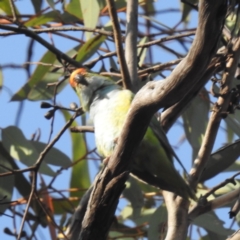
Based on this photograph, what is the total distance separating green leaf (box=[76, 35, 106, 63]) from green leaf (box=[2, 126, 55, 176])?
49cm

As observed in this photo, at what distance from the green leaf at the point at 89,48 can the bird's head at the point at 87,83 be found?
303 mm

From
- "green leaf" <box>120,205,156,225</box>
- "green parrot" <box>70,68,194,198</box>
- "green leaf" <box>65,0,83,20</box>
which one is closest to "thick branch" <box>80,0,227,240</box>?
"green parrot" <box>70,68,194,198</box>

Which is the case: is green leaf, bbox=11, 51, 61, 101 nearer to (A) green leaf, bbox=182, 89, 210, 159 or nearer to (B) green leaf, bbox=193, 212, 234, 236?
(A) green leaf, bbox=182, 89, 210, 159

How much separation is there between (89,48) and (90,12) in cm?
26

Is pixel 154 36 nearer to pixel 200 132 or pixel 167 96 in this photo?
pixel 200 132

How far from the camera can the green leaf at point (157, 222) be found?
10.8 ft

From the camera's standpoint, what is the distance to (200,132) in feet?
11.7

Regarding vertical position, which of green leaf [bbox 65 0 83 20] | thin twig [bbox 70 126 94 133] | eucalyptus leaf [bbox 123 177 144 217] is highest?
green leaf [bbox 65 0 83 20]

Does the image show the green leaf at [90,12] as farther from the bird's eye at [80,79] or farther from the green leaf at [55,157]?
the green leaf at [55,157]

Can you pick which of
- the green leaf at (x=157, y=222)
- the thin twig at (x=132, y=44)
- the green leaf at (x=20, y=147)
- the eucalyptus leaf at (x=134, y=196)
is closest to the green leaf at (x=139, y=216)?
the eucalyptus leaf at (x=134, y=196)

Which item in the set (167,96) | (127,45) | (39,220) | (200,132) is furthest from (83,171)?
(167,96)

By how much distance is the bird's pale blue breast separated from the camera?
281 cm

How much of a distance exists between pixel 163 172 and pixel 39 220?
3.59ft

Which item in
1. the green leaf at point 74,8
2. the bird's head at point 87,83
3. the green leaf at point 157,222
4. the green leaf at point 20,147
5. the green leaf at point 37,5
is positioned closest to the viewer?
the bird's head at point 87,83
